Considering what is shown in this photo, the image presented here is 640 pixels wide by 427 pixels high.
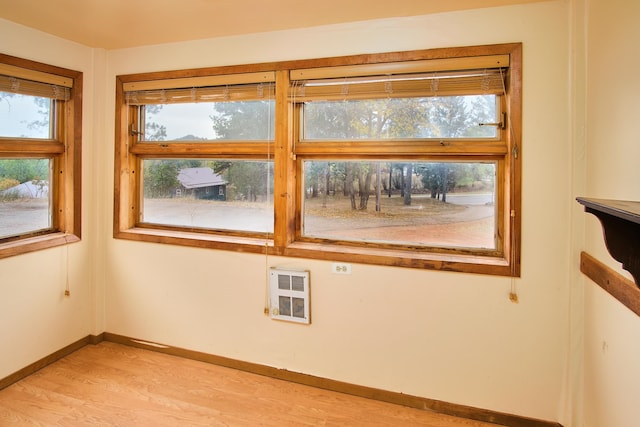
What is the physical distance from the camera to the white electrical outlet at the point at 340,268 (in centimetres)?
249

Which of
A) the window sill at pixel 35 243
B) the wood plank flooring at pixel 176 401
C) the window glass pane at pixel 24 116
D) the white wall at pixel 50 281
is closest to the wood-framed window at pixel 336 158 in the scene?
the white wall at pixel 50 281

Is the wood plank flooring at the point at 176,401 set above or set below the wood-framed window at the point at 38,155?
below

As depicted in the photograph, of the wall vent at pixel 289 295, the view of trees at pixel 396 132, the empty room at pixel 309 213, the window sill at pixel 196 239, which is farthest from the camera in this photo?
the window sill at pixel 196 239

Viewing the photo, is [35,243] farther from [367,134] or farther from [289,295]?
[367,134]

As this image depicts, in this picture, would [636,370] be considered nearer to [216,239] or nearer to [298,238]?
[298,238]

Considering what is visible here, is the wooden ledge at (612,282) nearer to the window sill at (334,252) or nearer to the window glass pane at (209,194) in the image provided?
the window sill at (334,252)

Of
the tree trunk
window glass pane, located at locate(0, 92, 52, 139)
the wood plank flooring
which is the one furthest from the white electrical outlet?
window glass pane, located at locate(0, 92, 52, 139)

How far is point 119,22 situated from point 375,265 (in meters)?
2.27

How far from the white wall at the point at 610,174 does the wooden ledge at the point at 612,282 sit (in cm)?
3

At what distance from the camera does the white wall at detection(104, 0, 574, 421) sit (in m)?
2.11

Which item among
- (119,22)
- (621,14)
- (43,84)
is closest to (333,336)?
(621,14)

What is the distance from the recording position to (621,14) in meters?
1.49

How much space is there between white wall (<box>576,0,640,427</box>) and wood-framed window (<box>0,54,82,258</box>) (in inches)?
131

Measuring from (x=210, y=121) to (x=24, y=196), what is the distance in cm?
142
